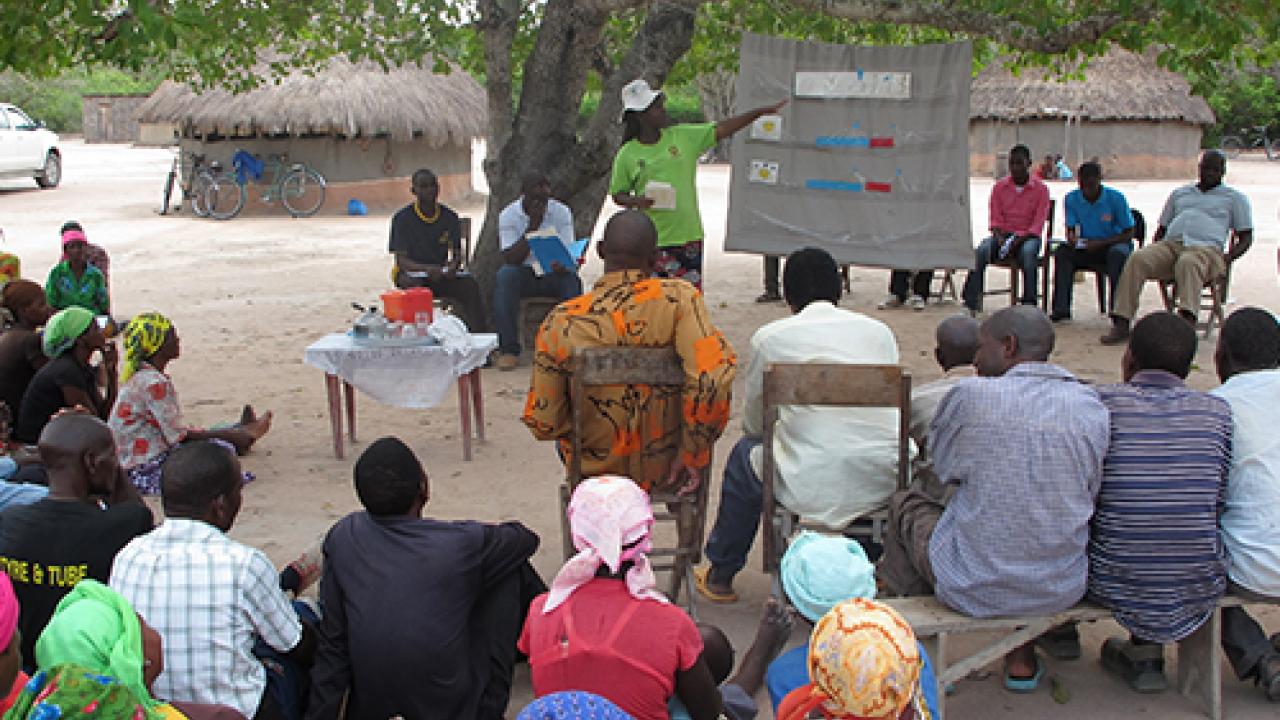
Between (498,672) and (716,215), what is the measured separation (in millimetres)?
16502

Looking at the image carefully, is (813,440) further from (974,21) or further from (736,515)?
(974,21)

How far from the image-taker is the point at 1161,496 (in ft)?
11.0

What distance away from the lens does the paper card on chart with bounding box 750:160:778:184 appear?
1070cm

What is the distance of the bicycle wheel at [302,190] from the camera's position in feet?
68.2

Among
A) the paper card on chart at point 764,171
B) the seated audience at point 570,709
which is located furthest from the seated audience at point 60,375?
the paper card on chart at point 764,171

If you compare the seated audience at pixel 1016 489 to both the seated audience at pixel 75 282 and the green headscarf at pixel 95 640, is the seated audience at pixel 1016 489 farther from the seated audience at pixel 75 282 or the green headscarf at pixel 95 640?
the seated audience at pixel 75 282

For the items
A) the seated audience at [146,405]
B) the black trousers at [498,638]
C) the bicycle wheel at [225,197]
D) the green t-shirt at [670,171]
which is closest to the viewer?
the black trousers at [498,638]

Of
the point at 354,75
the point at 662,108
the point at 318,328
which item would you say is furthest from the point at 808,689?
the point at 354,75

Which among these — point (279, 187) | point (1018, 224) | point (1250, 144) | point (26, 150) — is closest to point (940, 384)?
point (1018, 224)

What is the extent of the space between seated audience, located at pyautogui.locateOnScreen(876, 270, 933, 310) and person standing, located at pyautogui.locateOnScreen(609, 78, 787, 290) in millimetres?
3675

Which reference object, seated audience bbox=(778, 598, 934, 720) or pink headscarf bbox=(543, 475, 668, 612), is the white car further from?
seated audience bbox=(778, 598, 934, 720)

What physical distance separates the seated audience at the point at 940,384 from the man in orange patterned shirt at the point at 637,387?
2.20ft

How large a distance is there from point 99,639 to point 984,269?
932cm

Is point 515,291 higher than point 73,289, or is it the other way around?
point 73,289
